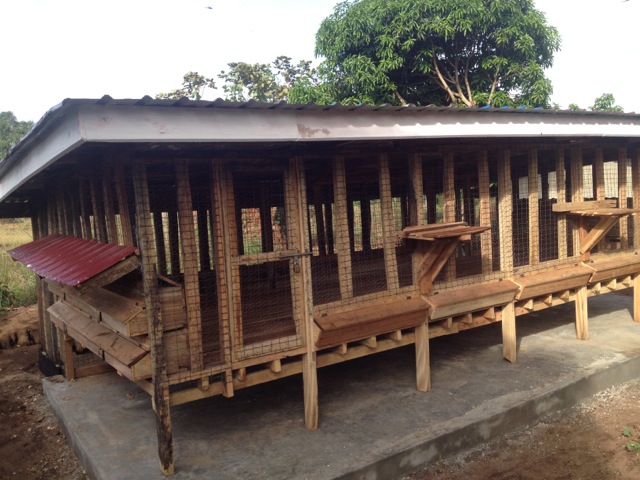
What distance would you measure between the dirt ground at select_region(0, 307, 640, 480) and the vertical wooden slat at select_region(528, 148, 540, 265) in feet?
6.50

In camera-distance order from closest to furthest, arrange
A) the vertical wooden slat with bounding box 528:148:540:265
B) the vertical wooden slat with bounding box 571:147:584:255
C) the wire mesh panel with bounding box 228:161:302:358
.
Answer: the wire mesh panel with bounding box 228:161:302:358 < the vertical wooden slat with bounding box 528:148:540:265 < the vertical wooden slat with bounding box 571:147:584:255

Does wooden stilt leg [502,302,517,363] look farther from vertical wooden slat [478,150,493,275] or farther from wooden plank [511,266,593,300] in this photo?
vertical wooden slat [478,150,493,275]

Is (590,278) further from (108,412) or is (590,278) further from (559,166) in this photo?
(108,412)

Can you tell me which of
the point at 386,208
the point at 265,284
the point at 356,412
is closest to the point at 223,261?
the point at 386,208

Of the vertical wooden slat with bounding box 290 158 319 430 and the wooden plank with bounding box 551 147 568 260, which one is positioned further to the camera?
the wooden plank with bounding box 551 147 568 260

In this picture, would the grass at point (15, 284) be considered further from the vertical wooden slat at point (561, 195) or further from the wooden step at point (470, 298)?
the vertical wooden slat at point (561, 195)

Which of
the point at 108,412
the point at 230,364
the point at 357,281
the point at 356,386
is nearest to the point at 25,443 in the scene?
the point at 108,412

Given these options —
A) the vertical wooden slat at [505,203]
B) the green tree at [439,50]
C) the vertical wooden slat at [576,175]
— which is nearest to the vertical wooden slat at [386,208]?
the vertical wooden slat at [505,203]

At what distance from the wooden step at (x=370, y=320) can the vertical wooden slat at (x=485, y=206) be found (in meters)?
1.25

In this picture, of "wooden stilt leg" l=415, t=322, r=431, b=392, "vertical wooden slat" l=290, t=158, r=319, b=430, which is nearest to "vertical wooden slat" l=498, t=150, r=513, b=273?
"wooden stilt leg" l=415, t=322, r=431, b=392

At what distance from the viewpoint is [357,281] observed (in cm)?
679

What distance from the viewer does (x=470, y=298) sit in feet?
19.6

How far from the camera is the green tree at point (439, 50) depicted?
12.8m

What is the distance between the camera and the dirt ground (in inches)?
183
